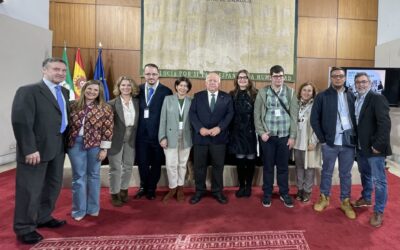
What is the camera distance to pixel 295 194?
352 cm

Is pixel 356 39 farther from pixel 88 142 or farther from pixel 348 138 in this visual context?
pixel 88 142

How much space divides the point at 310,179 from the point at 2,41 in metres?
5.03

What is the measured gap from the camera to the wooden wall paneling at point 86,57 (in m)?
5.60

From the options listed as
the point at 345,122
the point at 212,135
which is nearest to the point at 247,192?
the point at 212,135

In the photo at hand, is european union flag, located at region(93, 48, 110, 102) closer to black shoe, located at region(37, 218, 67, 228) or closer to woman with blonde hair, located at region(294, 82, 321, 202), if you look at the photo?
black shoe, located at region(37, 218, 67, 228)

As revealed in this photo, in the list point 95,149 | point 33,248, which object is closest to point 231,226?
point 95,149

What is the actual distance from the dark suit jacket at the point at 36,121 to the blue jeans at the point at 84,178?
0.21m

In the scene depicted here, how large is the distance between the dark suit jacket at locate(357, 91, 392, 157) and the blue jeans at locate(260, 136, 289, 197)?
2.43 feet

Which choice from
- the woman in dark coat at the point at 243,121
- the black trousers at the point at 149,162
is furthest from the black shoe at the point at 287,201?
the black trousers at the point at 149,162

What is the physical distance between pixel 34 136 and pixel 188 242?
1476mm

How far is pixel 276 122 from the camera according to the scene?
307cm

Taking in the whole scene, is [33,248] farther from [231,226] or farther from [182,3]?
[182,3]

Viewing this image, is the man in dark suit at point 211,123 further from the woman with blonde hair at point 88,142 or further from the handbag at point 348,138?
the handbag at point 348,138

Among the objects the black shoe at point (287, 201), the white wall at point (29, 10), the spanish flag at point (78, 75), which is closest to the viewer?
the black shoe at point (287, 201)
